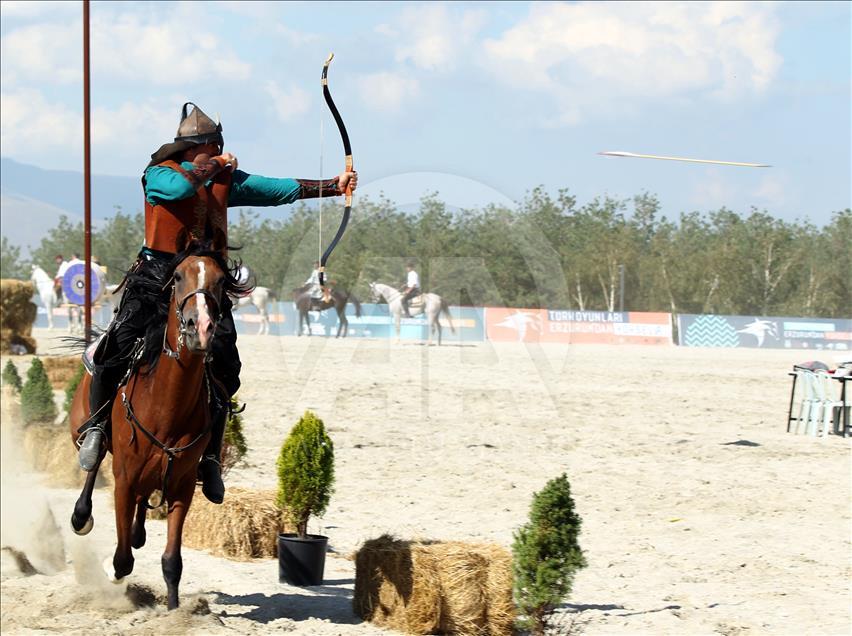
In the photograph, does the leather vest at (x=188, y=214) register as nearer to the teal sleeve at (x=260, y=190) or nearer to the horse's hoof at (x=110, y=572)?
the teal sleeve at (x=260, y=190)

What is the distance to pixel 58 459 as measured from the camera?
1195 centimetres

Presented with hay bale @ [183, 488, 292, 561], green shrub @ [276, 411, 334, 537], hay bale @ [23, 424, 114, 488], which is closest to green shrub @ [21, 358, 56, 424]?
hay bale @ [23, 424, 114, 488]

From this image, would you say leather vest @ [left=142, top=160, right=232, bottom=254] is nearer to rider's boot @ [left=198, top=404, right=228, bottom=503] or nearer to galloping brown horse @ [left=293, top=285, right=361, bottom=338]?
rider's boot @ [left=198, top=404, right=228, bottom=503]

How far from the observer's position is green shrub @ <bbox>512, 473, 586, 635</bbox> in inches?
268

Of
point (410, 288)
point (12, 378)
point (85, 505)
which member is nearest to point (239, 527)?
point (85, 505)

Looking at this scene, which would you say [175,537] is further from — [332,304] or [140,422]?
[332,304]

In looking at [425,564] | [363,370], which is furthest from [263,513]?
[363,370]

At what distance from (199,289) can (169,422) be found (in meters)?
1.05

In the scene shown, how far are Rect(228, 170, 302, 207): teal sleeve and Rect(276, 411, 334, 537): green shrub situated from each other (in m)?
1.88

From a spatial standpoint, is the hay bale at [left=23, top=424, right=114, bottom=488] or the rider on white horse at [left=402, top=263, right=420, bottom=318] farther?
the rider on white horse at [left=402, top=263, right=420, bottom=318]

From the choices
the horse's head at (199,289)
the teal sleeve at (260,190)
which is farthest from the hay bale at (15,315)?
the horse's head at (199,289)

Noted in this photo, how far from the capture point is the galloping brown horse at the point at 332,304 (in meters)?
38.6

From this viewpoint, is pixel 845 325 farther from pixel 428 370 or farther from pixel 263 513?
pixel 263 513

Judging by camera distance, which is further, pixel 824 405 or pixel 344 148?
pixel 824 405
